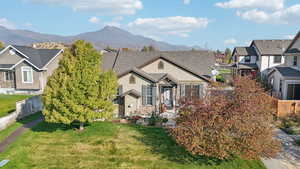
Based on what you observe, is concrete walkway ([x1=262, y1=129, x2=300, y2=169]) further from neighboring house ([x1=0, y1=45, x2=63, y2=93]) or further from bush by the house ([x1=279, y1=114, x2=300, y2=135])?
neighboring house ([x1=0, y1=45, x2=63, y2=93])

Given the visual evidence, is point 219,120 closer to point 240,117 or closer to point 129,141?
point 240,117

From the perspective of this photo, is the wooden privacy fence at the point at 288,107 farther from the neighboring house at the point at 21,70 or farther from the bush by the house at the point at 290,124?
the neighboring house at the point at 21,70

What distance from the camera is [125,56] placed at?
25984 mm

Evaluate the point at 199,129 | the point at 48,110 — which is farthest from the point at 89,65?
the point at 199,129

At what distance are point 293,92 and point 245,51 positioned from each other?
67.0 ft

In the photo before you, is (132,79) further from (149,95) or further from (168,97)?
(168,97)

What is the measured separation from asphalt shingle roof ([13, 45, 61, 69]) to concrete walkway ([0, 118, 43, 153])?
11.9 m

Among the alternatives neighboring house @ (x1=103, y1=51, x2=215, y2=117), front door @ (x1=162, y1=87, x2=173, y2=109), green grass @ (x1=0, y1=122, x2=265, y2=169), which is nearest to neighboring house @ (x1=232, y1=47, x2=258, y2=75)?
neighboring house @ (x1=103, y1=51, x2=215, y2=117)

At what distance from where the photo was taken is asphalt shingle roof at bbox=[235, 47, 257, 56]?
3963cm

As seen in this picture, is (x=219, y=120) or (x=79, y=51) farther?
(x=79, y=51)

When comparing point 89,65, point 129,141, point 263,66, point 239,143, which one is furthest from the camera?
point 263,66

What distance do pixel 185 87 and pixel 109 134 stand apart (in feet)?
32.3

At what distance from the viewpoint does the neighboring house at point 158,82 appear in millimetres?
19219

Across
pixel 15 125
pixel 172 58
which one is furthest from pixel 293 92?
pixel 15 125
